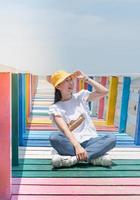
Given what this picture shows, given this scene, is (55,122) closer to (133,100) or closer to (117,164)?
(117,164)

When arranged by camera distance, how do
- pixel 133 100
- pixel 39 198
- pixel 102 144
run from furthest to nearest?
pixel 133 100, pixel 102 144, pixel 39 198

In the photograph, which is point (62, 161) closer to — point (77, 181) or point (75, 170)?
point (75, 170)

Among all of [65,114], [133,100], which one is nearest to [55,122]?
[65,114]

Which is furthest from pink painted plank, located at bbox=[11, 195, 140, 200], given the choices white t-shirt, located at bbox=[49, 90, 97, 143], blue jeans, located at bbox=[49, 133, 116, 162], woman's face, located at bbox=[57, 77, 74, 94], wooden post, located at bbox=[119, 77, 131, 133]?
wooden post, located at bbox=[119, 77, 131, 133]

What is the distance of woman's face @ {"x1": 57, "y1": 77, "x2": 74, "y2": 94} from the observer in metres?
2.98

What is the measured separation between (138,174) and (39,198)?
33.9 inches

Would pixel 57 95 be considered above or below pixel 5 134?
above

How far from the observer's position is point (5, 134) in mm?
2062

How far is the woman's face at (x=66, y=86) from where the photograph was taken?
2982 millimetres

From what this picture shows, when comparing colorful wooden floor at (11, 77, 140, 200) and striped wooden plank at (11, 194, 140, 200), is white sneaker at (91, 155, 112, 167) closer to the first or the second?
colorful wooden floor at (11, 77, 140, 200)

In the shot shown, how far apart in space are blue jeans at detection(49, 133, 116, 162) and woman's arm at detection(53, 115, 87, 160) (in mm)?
53

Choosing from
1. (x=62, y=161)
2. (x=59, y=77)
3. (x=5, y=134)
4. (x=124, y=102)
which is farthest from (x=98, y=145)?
(x=124, y=102)

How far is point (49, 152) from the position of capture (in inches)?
131

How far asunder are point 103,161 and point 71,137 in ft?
1.02
